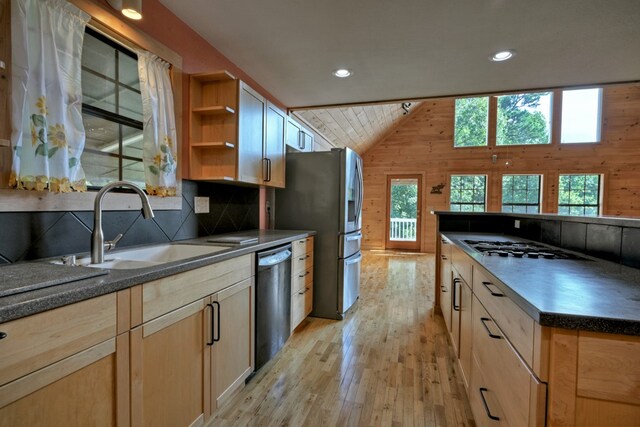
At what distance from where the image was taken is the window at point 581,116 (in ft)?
22.9

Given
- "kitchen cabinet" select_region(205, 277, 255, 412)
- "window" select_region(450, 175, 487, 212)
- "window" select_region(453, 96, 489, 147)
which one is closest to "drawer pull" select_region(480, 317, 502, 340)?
"kitchen cabinet" select_region(205, 277, 255, 412)

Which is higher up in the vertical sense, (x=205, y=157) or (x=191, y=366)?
(x=205, y=157)

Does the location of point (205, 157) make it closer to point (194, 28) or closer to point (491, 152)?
point (194, 28)

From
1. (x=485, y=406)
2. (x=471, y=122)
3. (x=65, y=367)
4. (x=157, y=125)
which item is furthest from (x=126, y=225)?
(x=471, y=122)

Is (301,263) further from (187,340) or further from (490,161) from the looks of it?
(490,161)

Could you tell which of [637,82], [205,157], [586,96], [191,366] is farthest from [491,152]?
[191,366]

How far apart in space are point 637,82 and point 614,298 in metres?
3.08

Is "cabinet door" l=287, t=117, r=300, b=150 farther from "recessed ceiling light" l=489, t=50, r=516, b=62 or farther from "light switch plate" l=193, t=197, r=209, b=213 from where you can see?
"recessed ceiling light" l=489, t=50, r=516, b=62

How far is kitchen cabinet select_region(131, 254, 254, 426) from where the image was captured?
1.12m

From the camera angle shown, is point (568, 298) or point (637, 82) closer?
point (568, 298)

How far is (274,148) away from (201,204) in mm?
888

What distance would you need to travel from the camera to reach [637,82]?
275cm

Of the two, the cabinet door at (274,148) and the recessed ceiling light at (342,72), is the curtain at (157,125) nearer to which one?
the cabinet door at (274,148)

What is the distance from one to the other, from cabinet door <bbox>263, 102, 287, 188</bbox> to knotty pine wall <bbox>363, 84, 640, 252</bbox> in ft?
16.0
